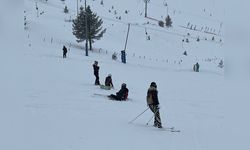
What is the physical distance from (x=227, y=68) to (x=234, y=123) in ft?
22.4

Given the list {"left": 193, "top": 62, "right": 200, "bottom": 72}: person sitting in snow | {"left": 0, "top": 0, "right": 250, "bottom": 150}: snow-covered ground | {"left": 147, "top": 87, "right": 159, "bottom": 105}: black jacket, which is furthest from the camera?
{"left": 193, "top": 62, "right": 200, "bottom": 72}: person sitting in snow

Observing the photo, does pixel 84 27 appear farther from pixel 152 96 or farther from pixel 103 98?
pixel 152 96

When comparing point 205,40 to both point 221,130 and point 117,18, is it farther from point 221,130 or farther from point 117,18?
point 221,130

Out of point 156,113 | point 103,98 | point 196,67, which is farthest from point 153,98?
point 196,67

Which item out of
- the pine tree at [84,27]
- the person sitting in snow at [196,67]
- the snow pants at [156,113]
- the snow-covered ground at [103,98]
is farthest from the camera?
the pine tree at [84,27]

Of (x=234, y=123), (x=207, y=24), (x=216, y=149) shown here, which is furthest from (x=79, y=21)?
(x=207, y=24)

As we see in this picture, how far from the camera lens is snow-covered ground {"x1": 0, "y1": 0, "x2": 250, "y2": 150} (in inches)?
584

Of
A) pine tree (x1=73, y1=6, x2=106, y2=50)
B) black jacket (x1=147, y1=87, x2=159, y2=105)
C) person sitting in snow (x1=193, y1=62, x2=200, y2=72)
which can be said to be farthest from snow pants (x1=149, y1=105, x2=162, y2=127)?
pine tree (x1=73, y1=6, x2=106, y2=50)

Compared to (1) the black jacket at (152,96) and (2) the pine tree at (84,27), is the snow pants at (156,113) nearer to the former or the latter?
(1) the black jacket at (152,96)

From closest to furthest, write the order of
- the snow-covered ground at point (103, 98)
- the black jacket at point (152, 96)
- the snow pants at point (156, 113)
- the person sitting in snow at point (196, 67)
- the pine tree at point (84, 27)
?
the snow-covered ground at point (103, 98) → the black jacket at point (152, 96) → the snow pants at point (156, 113) → the person sitting in snow at point (196, 67) → the pine tree at point (84, 27)

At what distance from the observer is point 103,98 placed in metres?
23.9

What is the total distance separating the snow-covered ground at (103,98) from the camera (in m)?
14.8

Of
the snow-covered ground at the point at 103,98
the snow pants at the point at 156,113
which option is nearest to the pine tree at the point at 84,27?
the snow-covered ground at the point at 103,98

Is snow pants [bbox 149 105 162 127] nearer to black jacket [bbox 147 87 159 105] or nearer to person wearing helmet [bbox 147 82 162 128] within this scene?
person wearing helmet [bbox 147 82 162 128]
